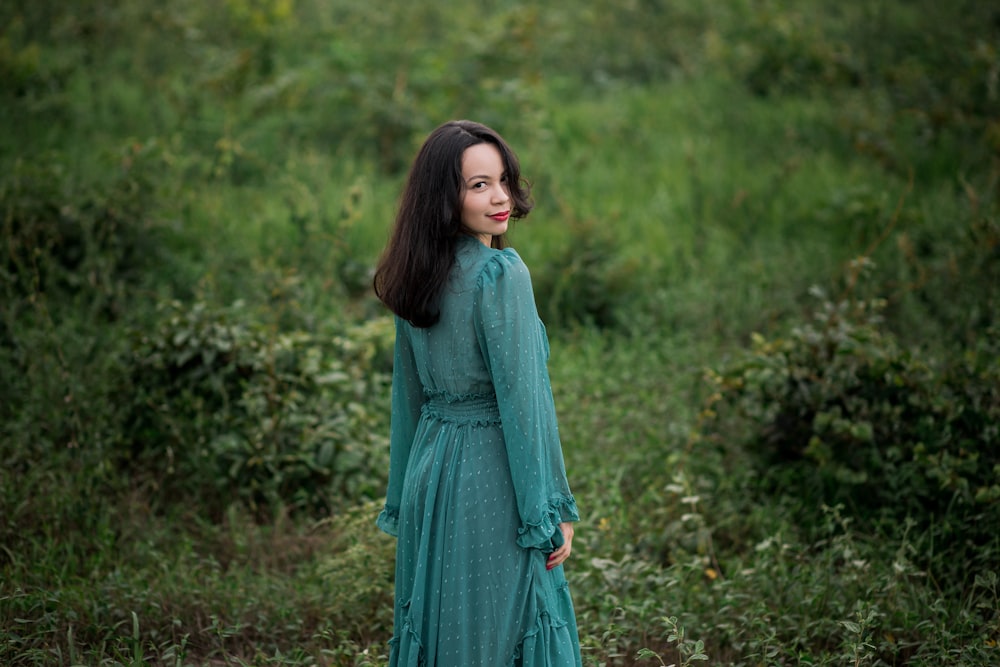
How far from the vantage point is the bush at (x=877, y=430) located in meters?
4.07

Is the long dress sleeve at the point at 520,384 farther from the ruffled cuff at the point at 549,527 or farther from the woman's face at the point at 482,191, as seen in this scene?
the woman's face at the point at 482,191

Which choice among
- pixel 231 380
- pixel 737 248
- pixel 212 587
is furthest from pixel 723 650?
pixel 737 248

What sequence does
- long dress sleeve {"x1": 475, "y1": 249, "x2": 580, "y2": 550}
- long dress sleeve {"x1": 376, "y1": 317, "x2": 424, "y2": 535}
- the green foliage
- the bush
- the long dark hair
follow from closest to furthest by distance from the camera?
long dress sleeve {"x1": 475, "y1": 249, "x2": 580, "y2": 550} → the long dark hair → long dress sleeve {"x1": 376, "y1": 317, "x2": 424, "y2": 535} → the bush → the green foliage

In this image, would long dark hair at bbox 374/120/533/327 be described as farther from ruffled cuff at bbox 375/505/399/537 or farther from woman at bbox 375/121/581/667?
ruffled cuff at bbox 375/505/399/537

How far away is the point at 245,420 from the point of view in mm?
4641

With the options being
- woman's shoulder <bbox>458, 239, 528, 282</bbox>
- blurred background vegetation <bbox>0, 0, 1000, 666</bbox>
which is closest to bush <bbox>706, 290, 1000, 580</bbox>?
blurred background vegetation <bbox>0, 0, 1000, 666</bbox>

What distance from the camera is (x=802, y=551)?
4.01 meters

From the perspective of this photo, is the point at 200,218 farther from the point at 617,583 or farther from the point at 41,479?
the point at 617,583

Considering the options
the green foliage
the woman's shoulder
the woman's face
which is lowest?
the green foliage

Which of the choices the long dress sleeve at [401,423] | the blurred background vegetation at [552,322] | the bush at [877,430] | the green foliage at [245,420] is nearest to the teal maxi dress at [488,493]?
the long dress sleeve at [401,423]

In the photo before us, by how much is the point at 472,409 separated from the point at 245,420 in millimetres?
2299

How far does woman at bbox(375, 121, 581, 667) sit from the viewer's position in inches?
101

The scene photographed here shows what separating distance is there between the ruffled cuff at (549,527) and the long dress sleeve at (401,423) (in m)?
0.55

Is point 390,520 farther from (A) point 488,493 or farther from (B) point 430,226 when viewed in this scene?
(B) point 430,226
